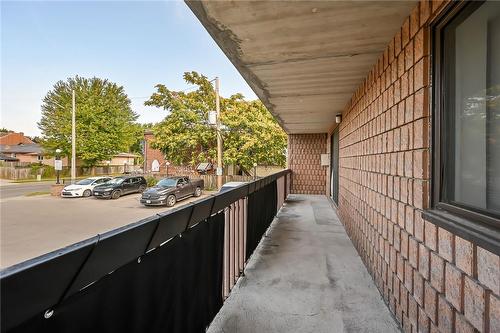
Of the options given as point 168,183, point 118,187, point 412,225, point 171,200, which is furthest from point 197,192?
point 412,225

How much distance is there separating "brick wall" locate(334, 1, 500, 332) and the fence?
1.42 meters

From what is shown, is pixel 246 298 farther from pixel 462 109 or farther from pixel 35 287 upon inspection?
pixel 462 109

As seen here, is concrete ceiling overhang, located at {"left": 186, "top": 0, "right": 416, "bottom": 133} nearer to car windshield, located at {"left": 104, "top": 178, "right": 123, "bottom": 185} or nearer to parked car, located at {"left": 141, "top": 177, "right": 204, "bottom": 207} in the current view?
parked car, located at {"left": 141, "top": 177, "right": 204, "bottom": 207}

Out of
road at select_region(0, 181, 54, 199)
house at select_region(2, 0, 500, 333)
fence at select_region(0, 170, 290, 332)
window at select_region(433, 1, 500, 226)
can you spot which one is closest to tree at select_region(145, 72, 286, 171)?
road at select_region(0, 181, 54, 199)

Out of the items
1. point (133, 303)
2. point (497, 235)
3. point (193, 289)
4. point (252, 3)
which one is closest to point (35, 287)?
point (133, 303)

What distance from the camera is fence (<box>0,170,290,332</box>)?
2.04ft

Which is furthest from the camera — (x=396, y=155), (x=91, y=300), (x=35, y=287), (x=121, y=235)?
(x=396, y=155)

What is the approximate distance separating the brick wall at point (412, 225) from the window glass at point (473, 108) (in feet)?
0.53

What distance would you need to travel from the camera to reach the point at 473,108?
1322 millimetres

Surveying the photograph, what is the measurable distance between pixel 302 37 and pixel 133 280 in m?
2.37

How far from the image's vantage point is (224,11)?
1908 mm

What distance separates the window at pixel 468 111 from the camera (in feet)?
3.89

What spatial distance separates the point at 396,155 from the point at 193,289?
6.24 ft

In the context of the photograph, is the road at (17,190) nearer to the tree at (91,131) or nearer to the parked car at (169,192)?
the tree at (91,131)
